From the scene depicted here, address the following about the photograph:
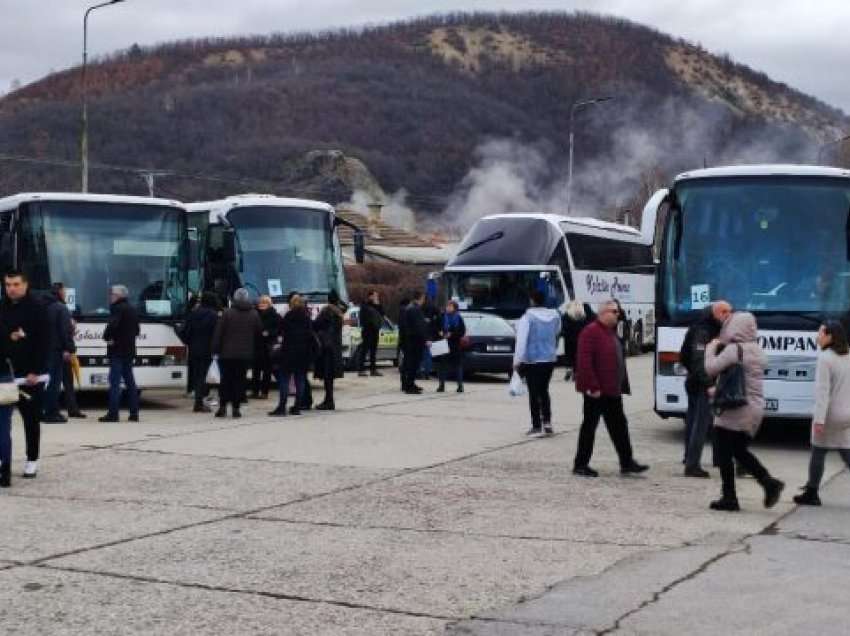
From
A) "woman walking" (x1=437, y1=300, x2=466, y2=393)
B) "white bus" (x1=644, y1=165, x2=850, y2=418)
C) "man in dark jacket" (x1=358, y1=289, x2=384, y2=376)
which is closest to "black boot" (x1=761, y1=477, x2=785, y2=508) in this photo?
"white bus" (x1=644, y1=165, x2=850, y2=418)

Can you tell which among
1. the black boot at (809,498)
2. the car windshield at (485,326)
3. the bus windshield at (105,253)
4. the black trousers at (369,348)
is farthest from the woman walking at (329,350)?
the black boot at (809,498)

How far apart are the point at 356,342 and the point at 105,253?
954cm

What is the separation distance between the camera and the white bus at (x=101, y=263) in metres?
19.4

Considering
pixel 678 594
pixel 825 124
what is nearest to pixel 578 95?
pixel 825 124

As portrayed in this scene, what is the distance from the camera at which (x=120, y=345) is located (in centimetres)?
1780

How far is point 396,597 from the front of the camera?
7816 millimetres

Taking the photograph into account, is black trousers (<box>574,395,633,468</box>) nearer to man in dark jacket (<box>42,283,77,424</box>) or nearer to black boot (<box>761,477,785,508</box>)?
black boot (<box>761,477,785,508</box>)

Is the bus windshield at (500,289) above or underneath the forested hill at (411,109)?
underneath

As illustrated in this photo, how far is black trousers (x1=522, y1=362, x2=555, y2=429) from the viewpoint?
53.5 ft

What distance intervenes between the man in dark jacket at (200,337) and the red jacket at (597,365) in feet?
24.4

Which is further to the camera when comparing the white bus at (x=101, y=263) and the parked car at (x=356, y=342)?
the parked car at (x=356, y=342)

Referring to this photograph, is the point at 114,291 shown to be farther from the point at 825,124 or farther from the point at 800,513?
the point at 825,124

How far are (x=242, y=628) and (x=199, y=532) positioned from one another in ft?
9.47

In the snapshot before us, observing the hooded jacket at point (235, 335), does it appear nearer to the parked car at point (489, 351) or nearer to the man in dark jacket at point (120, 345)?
the man in dark jacket at point (120, 345)
